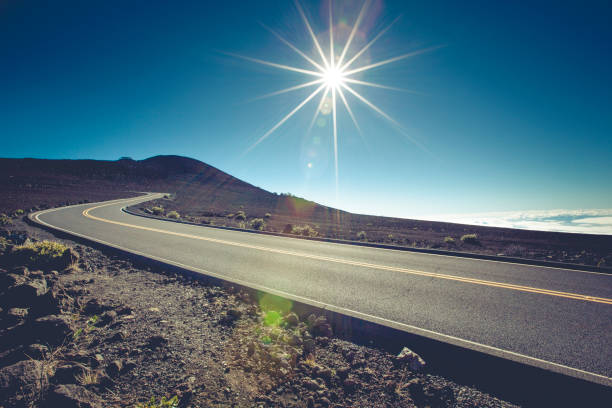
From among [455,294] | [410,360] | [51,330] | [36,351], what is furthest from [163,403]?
[455,294]

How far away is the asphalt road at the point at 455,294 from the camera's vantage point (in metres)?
3.15

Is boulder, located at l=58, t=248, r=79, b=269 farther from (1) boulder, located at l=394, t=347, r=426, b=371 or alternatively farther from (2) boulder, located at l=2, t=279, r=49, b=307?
(1) boulder, located at l=394, t=347, r=426, b=371

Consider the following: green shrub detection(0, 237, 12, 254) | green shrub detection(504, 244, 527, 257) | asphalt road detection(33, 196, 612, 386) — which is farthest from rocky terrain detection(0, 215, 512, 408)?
green shrub detection(504, 244, 527, 257)

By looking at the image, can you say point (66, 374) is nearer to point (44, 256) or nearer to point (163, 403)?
point (163, 403)

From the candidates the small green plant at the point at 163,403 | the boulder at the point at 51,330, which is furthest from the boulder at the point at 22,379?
the small green plant at the point at 163,403

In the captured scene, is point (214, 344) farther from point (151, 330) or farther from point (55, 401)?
point (55, 401)

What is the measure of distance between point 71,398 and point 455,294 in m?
5.65

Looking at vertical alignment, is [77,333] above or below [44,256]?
below

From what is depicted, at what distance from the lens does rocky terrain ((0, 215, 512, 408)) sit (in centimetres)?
226

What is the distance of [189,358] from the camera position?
2.75 m

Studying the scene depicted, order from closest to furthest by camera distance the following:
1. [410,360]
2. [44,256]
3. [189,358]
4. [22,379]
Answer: [22,379]
[189,358]
[410,360]
[44,256]

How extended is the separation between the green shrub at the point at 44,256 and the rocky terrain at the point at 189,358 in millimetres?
1328

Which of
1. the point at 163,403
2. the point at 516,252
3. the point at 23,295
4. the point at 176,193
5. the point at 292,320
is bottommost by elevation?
the point at 163,403

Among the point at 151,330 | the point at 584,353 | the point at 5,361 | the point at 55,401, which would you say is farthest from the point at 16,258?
the point at 584,353
